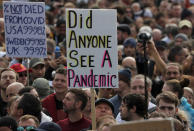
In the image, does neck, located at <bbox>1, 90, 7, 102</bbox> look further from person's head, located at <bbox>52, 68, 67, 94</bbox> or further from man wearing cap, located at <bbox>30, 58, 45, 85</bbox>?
man wearing cap, located at <bbox>30, 58, 45, 85</bbox>

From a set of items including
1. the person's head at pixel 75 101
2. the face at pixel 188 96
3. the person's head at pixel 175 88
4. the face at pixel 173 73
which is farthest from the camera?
the face at pixel 173 73

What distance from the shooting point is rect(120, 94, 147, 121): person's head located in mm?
7921

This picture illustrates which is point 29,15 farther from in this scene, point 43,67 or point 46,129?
point 46,129

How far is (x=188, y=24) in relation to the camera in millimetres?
16531

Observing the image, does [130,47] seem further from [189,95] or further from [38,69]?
[189,95]

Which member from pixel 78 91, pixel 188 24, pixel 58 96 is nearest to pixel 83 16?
pixel 78 91

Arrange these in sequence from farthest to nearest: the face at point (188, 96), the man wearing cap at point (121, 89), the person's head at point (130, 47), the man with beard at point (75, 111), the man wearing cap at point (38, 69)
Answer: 1. the person's head at point (130, 47)
2. the man wearing cap at point (38, 69)
3. the face at point (188, 96)
4. the man wearing cap at point (121, 89)
5. the man with beard at point (75, 111)

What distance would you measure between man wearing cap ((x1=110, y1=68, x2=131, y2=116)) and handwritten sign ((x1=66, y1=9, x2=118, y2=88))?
1.46m

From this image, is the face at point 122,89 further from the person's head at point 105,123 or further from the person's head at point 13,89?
the person's head at point 105,123

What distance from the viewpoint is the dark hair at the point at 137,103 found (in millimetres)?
7926

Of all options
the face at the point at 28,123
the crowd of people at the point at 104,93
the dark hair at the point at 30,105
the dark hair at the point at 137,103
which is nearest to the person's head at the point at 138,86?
the crowd of people at the point at 104,93

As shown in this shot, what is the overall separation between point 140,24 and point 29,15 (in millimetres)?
8620

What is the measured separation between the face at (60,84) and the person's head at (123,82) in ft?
2.66

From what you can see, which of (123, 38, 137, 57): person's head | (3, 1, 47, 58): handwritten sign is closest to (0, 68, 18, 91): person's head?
(3, 1, 47, 58): handwritten sign
